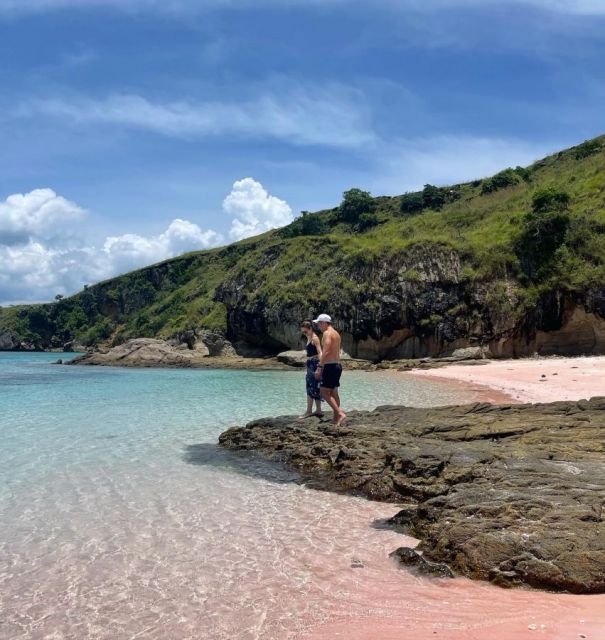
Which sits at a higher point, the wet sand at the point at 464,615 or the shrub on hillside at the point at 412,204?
the shrub on hillside at the point at 412,204

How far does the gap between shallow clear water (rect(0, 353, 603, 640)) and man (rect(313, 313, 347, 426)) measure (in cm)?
241

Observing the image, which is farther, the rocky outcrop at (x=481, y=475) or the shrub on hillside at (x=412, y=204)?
the shrub on hillside at (x=412, y=204)

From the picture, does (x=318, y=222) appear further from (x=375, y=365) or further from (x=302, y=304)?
(x=375, y=365)

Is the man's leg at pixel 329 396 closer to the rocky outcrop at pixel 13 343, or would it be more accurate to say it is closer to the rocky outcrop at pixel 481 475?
the rocky outcrop at pixel 481 475

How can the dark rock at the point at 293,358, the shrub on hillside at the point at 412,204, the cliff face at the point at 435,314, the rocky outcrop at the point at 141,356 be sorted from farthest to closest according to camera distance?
the shrub on hillside at the point at 412,204 < the rocky outcrop at the point at 141,356 < the dark rock at the point at 293,358 < the cliff face at the point at 435,314

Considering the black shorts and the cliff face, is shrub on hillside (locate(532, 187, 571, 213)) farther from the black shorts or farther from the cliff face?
the black shorts

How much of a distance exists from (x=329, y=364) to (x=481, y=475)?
453 centimetres

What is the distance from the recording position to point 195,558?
5.53 m

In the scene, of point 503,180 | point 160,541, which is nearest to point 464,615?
point 160,541

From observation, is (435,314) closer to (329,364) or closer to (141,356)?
(141,356)

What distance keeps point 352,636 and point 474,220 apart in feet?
156

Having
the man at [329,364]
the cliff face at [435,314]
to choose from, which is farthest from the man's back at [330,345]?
the cliff face at [435,314]

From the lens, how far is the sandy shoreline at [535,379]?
17.9 metres

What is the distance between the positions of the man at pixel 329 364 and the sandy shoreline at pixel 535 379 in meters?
8.70
